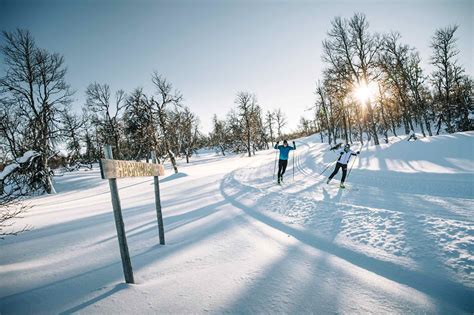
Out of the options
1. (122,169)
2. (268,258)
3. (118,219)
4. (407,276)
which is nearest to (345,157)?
(407,276)

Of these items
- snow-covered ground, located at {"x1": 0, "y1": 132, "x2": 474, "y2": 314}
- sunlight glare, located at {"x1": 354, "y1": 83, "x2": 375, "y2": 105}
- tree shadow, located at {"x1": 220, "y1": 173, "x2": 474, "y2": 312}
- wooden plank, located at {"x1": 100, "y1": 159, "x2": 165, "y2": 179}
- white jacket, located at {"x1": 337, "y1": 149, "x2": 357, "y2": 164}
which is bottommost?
tree shadow, located at {"x1": 220, "y1": 173, "x2": 474, "y2": 312}

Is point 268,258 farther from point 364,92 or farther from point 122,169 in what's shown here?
point 364,92

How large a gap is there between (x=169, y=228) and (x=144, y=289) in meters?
3.05

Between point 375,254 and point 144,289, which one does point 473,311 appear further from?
point 144,289

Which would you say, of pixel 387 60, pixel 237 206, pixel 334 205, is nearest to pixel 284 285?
pixel 334 205

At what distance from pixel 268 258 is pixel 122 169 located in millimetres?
2946

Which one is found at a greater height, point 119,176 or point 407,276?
point 119,176

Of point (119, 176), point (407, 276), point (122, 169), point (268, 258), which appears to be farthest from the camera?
point (268, 258)

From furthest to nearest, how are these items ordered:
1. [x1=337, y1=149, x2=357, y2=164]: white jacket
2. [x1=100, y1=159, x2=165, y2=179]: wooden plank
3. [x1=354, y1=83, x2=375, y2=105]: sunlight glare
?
[x1=354, y1=83, x2=375, y2=105]: sunlight glare, [x1=337, y1=149, x2=357, y2=164]: white jacket, [x1=100, y1=159, x2=165, y2=179]: wooden plank

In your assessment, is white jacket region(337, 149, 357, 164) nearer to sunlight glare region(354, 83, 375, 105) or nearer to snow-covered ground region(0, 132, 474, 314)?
snow-covered ground region(0, 132, 474, 314)

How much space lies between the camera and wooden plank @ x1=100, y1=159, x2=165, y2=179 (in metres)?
2.66

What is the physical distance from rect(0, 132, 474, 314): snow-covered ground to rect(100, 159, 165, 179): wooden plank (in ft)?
5.40

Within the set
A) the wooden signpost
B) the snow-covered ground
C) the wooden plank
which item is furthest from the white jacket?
the wooden signpost

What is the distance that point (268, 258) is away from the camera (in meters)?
4.05
